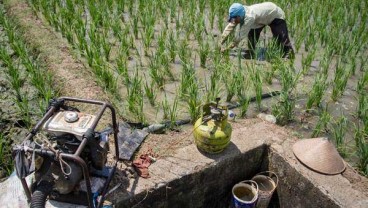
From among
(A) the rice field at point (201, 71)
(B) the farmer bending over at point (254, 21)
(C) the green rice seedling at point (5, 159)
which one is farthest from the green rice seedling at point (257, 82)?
(C) the green rice seedling at point (5, 159)

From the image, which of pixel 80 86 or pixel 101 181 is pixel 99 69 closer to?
pixel 80 86

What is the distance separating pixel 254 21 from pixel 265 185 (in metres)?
2.46

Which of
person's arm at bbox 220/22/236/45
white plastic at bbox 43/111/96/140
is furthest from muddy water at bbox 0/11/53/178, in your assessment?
person's arm at bbox 220/22/236/45

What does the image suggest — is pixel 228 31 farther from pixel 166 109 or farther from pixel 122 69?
pixel 166 109

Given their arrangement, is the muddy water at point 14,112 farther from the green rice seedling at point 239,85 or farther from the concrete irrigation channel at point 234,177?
the green rice seedling at point 239,85

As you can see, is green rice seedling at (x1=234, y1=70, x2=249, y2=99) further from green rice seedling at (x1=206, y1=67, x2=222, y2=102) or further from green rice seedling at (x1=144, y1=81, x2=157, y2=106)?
green rice seedling at (x1=144, y1=81, x2=157, y2=106)

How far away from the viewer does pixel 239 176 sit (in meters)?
2.69

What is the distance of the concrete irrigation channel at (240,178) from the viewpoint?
219 cm

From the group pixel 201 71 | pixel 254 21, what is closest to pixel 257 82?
pixel 201 71

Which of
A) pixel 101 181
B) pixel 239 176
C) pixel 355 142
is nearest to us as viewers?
pixel 101 181

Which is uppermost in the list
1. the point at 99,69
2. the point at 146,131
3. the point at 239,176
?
the point at 99,69

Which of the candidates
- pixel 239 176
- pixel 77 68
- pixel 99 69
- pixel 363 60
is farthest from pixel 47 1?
pixel 363 60

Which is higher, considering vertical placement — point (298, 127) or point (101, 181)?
point (101, 181)

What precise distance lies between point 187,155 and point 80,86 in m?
1.48
